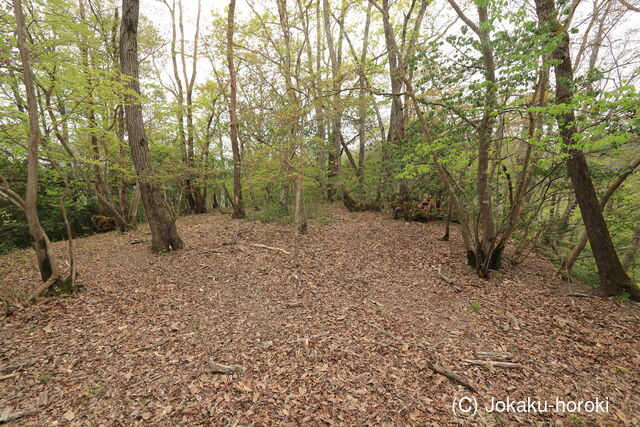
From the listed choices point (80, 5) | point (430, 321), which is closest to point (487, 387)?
point (430, 321)

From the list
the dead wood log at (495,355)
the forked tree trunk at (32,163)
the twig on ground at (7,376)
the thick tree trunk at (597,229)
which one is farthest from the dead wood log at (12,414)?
the thick tree trunk at (597,229)

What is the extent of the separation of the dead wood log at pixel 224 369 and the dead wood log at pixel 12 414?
1625mm

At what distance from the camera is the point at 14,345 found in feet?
10.4

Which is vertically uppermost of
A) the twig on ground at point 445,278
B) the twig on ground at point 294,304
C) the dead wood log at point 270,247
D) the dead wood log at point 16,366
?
the dead wood log at point 270,247

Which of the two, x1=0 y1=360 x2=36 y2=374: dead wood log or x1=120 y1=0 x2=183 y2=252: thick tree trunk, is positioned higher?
x1=120 y1=0 x2=183 y2=252: thick tree trunk

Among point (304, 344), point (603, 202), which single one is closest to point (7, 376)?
point (304, 344)

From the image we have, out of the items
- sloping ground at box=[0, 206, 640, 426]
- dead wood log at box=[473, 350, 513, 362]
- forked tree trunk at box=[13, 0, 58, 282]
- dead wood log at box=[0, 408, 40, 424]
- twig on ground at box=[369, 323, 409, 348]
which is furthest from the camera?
forked tree trunk at box=[13, 0, 58, 282]

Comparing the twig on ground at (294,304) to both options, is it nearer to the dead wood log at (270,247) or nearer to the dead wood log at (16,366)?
the dead wood log at (270,247)

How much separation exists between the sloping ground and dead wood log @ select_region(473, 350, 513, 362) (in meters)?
0.09

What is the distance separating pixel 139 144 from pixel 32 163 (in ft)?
7.75

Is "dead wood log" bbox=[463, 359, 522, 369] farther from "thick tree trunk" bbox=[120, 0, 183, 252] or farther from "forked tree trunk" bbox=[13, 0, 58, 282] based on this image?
"thick tree trunk" bbox=[120, 0, 183, 252]

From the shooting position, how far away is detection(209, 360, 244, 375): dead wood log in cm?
293

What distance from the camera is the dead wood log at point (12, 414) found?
2273mm

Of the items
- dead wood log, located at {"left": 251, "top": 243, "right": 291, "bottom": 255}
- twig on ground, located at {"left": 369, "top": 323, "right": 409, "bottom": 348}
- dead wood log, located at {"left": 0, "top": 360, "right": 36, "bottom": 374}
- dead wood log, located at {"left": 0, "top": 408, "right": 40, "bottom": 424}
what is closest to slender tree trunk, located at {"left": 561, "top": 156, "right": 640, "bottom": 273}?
twig on ground, located at {"left": 369, "top": 323, "right": 409, "bottom": 348}
